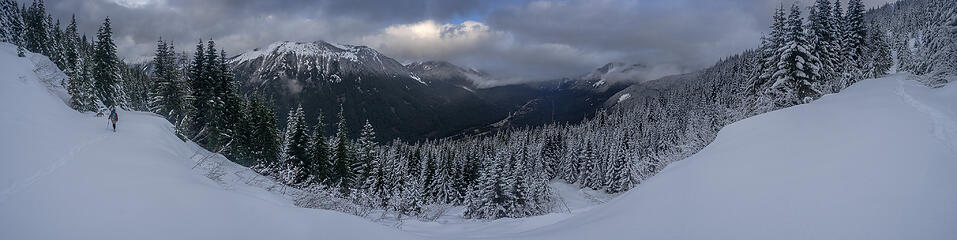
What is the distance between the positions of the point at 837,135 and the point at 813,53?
26.3 metres

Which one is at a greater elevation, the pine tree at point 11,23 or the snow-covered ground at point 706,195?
the pine tree at point 11,23

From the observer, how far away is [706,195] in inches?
256

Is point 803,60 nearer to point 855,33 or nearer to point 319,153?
point 855,33

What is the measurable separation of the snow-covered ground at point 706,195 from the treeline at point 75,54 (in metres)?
17.0

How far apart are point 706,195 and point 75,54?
62.2 meters

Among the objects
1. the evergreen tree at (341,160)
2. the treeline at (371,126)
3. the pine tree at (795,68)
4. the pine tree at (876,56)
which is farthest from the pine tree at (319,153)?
the pine tree at (876,56)

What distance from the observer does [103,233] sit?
16.4ft

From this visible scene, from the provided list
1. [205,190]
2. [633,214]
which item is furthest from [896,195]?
[205,190]

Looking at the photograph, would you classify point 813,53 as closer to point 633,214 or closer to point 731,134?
point 731,134

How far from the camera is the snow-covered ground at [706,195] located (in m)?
4.45

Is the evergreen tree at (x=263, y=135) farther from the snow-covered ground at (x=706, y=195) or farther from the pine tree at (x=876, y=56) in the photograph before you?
the pine tree at (x=876, y=56)

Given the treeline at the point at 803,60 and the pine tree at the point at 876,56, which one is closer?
the treeline at the point at 803,60

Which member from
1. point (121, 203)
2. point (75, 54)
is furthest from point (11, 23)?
point (121, 203)

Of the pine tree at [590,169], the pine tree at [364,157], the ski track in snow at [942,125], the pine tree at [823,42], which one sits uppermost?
the pine tree at [823,42]
